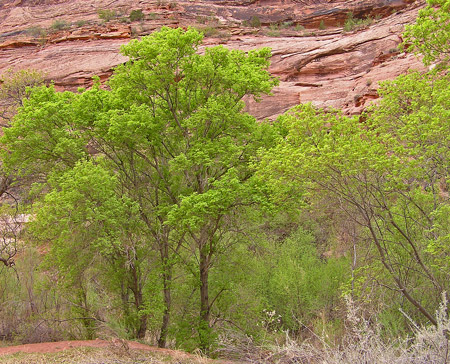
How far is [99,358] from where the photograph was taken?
916 centimetres

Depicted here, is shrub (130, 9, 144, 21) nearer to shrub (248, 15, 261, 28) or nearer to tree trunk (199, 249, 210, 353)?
shrub (248, 15, 261, 28)

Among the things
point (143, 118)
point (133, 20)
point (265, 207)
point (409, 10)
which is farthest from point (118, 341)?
point (133, 20)

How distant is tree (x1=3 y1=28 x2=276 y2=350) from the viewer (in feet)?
37.7

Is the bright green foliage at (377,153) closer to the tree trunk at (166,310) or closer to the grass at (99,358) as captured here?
the grass at (99,358)

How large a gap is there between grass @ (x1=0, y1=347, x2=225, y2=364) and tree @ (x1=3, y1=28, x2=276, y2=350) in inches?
102

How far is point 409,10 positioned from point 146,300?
33.4m

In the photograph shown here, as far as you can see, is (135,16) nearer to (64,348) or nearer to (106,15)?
(106,15)

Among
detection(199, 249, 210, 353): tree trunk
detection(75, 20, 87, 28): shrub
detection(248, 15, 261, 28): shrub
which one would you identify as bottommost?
detection(199, 249, 210, 353): tree trunk

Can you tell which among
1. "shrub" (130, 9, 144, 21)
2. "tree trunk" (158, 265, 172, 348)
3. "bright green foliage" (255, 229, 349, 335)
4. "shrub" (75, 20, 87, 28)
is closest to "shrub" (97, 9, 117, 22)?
"shrub" (75, 20, 87, 28)

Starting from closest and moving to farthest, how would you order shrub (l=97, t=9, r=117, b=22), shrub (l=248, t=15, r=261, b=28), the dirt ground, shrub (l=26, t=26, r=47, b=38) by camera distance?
1. the dirt ground
2. shrub (l=26, t=26, r=47, b=38)
3. shrub (l=97, t=9, r=117, b=22)
4. shrub (l=248, t=15, r=261, b=28)

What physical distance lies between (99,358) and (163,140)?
6.40 meters

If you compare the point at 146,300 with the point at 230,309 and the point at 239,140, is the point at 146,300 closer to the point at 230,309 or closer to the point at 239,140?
the point at 230,309

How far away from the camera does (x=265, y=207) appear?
445 inches

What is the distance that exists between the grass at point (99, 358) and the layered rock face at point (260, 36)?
22162 millimetres
